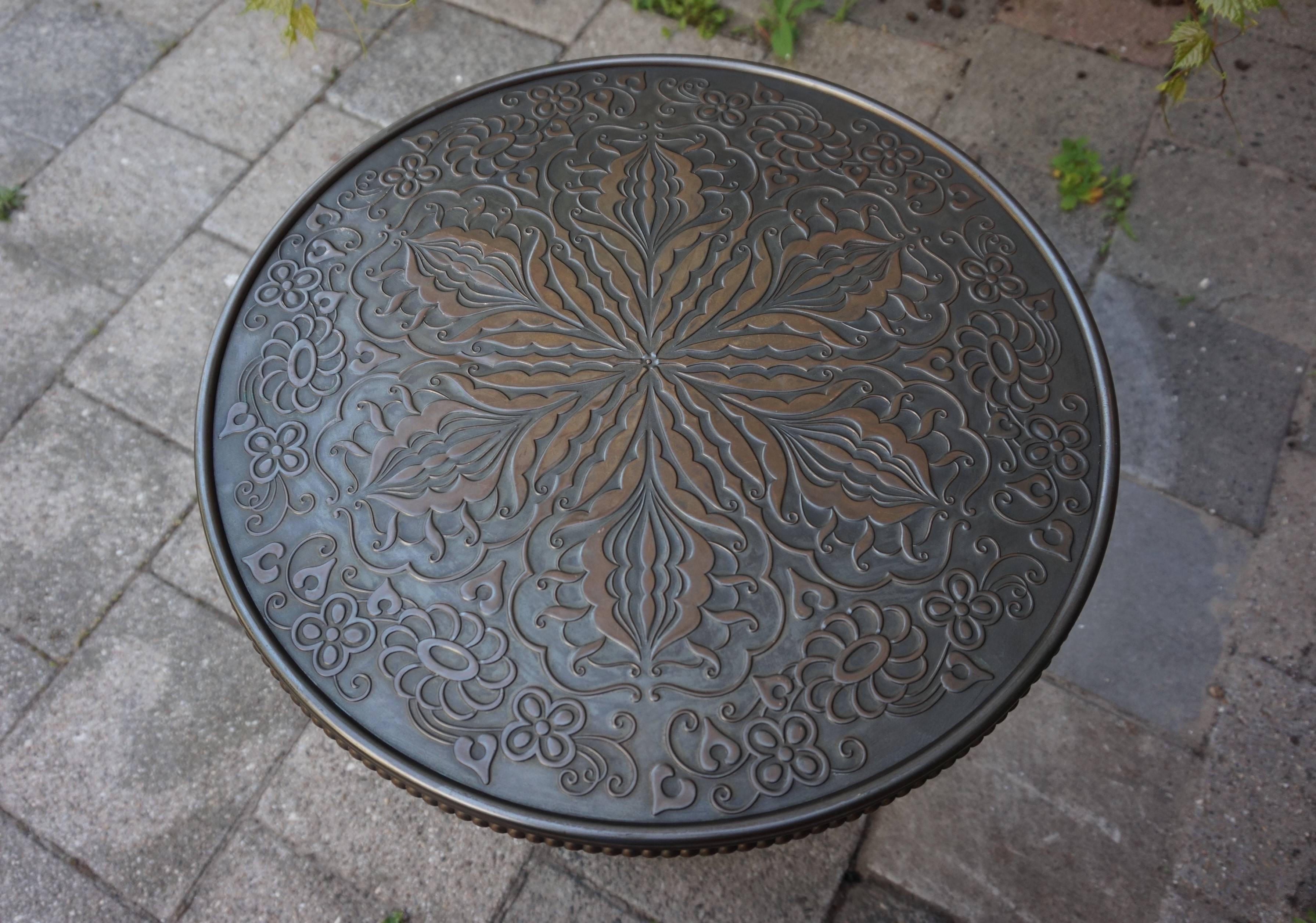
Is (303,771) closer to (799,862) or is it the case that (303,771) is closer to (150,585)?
(150,585)

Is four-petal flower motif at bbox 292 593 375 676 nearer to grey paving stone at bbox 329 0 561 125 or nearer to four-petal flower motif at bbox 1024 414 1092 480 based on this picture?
four-petal flower motif at bbox 1024 414 1092 480

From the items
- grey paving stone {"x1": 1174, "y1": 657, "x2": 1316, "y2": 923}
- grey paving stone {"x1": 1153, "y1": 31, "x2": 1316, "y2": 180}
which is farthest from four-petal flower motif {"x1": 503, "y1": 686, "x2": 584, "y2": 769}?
grey paving stone {"x1": 1153, "y1": 31, "x2": 1316, "y2": 180}

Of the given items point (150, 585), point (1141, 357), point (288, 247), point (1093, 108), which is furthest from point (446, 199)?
point (1093, 108)

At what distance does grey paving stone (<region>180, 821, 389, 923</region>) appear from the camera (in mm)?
1802

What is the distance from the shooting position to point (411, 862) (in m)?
1.84

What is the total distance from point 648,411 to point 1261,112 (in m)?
2.16

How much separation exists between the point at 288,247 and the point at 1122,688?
6.13ft

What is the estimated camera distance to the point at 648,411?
152cm

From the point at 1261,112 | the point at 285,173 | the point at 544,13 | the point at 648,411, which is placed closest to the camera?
the point at 648,411

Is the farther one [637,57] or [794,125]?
[637,57]

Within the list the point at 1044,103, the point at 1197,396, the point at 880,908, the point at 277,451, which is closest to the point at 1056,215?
the point at 1044,103

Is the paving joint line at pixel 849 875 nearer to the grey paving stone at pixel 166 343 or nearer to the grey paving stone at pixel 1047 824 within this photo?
the grey paving stone at pixel 1047 824

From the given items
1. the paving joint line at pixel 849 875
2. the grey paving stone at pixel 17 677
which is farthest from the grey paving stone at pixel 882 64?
the grey paving stone at pixel 17 677

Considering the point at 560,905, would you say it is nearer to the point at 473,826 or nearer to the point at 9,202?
the point at 473,826
